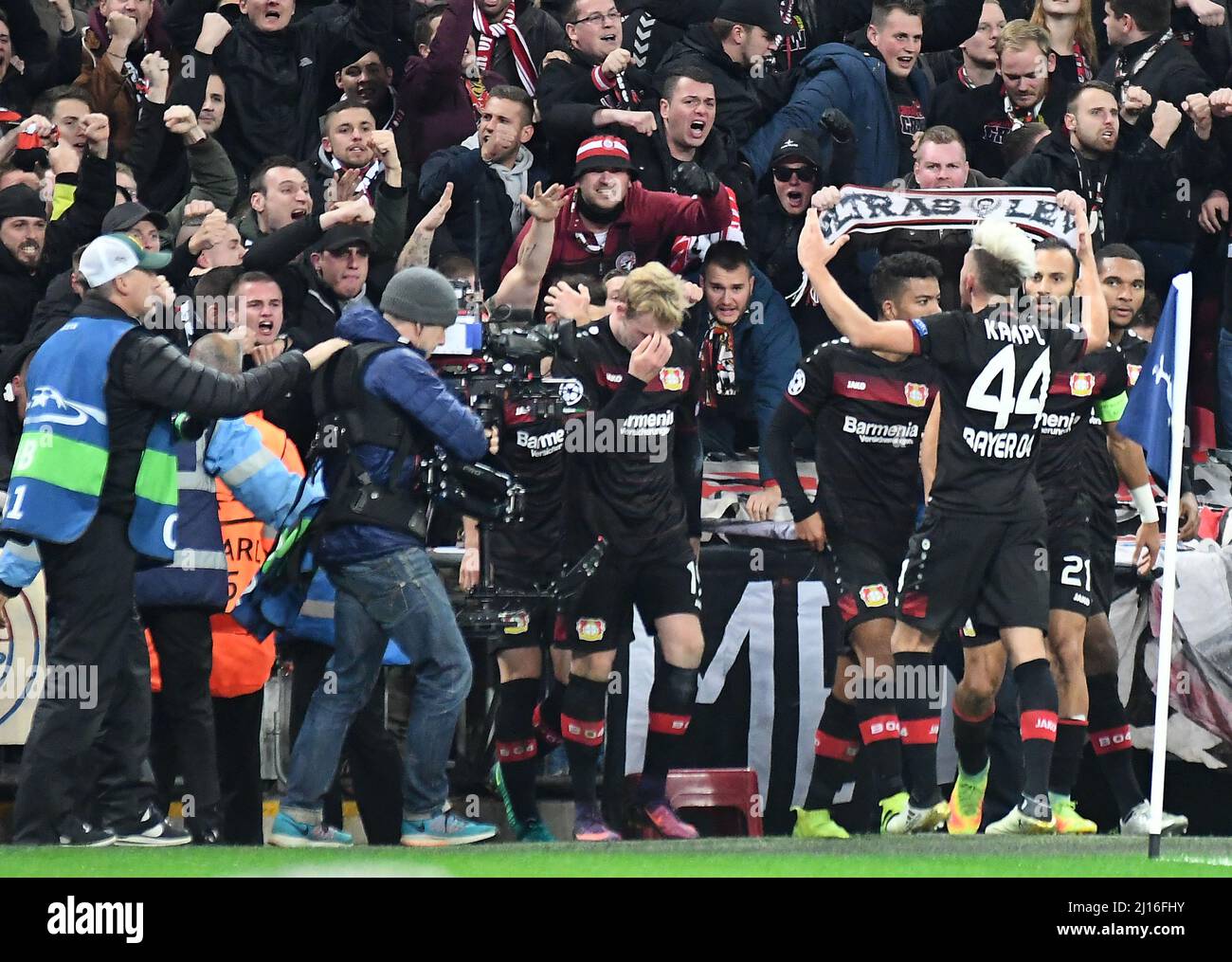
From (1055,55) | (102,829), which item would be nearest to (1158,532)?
(1055,55)

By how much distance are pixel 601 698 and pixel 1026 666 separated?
72.4 inches

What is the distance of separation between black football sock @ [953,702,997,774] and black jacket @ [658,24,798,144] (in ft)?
12.8

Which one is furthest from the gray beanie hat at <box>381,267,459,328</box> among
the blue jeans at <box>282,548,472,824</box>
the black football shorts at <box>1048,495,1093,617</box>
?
the black football shorts at <box>1048,495,1093,617</box>

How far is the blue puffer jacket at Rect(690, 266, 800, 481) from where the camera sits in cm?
1087

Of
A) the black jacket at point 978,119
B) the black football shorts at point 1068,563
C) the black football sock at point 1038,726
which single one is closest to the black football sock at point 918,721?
the black football sock at point 1038,726

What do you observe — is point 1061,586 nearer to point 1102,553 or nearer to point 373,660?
point 1102,553

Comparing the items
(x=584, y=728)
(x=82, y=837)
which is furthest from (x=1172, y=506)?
(x=82, y=837)

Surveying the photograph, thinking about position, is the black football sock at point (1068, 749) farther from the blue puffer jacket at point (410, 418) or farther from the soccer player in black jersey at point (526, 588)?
the blue puffer jacket at point (410, 418)

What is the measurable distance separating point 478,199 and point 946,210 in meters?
2.43

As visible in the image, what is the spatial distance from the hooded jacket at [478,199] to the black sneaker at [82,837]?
13.1 feet

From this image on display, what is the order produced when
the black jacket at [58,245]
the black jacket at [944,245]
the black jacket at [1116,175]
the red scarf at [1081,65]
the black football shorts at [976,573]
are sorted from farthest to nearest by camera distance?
the red scarf at [1081,65]
the black jacket at [1116,175]
the black jacket at [944,245]
the black jacket at [58,245]
the black football shorts at [976,573]

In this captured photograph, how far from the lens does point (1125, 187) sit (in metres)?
11.8

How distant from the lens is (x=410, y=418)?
8711mm

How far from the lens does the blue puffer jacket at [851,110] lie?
39.1 feet
